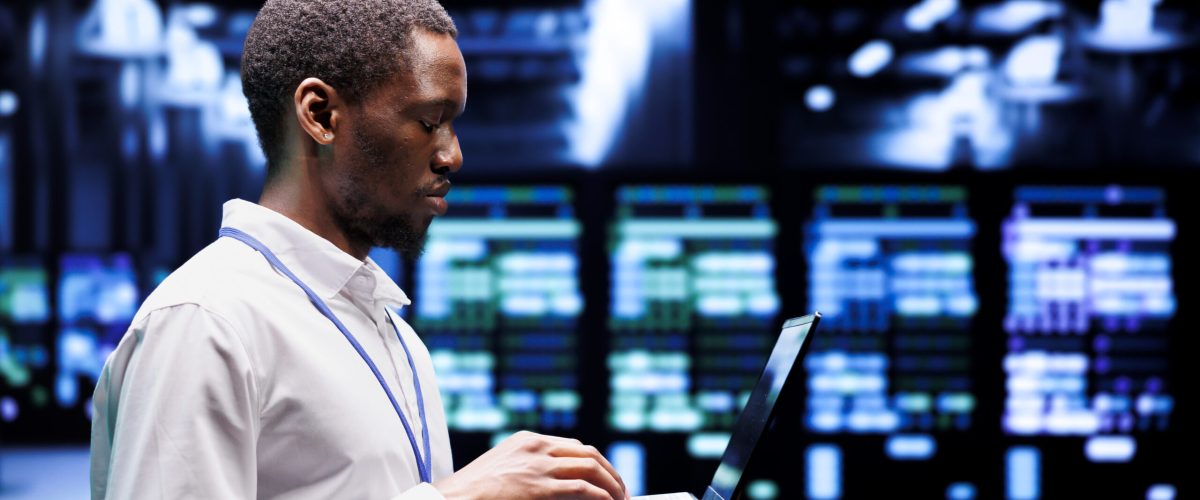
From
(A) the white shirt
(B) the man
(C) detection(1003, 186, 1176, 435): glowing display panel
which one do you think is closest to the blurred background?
(C) detection(1003, 186, 1176, 435): glowing display panel

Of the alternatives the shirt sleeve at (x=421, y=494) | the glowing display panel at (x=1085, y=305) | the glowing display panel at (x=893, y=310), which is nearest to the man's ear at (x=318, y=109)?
the shirt sleeve at (x=421, y=494)

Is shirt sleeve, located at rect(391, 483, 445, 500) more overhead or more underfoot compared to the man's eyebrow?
more underfoot

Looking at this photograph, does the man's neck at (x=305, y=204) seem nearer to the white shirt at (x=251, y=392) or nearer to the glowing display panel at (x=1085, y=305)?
the white shirt at (x=251, y=392)

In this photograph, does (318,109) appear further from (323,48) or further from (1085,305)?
(1085,305)

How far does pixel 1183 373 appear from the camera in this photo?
277 centimetres

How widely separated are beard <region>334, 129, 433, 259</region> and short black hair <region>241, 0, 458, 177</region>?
0.18 ft

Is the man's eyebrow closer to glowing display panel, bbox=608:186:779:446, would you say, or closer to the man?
the man

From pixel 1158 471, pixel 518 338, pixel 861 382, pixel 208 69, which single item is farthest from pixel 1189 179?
pixel 208 69

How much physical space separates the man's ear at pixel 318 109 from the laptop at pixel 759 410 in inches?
17.1

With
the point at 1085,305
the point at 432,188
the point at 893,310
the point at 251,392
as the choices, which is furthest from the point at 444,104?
the point at 1085,305

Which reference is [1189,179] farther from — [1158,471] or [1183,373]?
[1158,471]

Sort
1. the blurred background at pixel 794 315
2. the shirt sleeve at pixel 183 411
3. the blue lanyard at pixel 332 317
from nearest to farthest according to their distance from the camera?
the shirt sleeve at pixel 183 411, the blue lanyard at pixel 332 317, the blurred background at pixel 794 315

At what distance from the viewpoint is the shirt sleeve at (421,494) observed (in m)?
0.83

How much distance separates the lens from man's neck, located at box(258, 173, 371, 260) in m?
0.96
